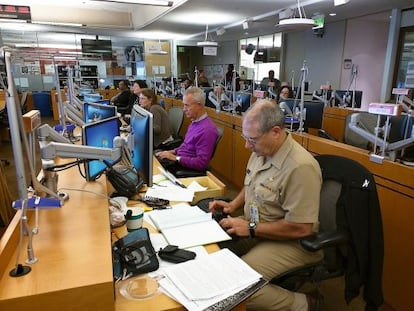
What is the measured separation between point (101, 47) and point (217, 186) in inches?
384

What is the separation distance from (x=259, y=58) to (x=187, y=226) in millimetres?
9975

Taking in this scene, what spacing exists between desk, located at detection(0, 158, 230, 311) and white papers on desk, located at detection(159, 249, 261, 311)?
0.14ft

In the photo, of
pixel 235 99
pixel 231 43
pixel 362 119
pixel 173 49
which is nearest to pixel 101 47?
pixel 173 49

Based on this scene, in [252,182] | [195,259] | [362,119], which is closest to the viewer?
[195,259]

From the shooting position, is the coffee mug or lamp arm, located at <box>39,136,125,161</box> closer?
lamp arm, located at <box>39,136,125,161</box>

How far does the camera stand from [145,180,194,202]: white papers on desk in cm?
186

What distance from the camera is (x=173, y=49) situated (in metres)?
11.4

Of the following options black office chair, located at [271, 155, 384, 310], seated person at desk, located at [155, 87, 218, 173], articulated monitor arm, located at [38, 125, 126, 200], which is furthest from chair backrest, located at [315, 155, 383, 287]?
seated person at desk, located at [155, 87, 218, 173]

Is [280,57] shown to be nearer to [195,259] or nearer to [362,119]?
[362,119]

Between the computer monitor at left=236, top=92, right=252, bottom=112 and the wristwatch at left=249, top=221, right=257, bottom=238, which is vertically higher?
the computer monitor at left=236, top=92, right=252, bottom=112

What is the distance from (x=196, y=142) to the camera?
2.70 meters

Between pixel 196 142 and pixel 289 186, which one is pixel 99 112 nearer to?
pixel 196 142

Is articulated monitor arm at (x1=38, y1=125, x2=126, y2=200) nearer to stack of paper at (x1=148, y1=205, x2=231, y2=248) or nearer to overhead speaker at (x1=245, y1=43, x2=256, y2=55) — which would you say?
stack of paper at (x1=148, y1=205, x2=231, y2=248)

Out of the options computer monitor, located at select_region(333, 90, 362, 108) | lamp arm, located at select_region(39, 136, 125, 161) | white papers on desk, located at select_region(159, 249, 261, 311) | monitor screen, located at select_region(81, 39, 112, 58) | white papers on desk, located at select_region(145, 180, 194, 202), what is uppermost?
monitor screen, located at select_region(81, 39, 112, 58)
